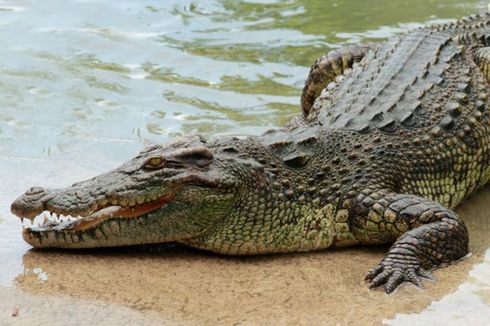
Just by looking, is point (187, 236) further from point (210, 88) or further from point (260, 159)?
point (210, 88)

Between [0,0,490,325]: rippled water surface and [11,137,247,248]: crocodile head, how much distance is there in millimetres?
147

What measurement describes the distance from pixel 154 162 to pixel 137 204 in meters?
0.27

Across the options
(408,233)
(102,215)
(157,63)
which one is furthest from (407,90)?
(157,63)

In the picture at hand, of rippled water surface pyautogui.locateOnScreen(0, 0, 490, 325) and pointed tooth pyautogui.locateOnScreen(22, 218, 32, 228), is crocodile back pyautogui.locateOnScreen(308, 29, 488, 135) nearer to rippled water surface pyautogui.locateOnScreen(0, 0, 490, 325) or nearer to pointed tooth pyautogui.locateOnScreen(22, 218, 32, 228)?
rippled water surface pyautogui.locateOnScreen(0, 0, 490, 325)

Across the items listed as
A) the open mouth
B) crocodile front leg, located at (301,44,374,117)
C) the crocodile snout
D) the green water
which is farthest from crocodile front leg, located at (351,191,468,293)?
crocodile front leg, located at (301,44,374,117)

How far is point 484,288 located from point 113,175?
2.23 meters

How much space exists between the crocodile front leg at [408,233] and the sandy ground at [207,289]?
0.09m

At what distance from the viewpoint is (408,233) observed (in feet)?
17.5

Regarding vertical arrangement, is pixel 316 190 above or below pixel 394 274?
above

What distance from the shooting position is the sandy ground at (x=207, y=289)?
4586mm

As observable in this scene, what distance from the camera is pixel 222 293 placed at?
4906 millimetres

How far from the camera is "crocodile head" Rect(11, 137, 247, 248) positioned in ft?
17.1

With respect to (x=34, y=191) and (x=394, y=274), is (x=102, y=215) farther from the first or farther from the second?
(x=394, y=274)

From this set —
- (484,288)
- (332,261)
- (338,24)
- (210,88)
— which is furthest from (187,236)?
(338,24)
